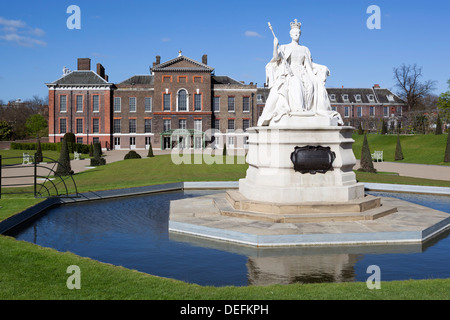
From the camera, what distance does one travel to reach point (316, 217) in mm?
9383

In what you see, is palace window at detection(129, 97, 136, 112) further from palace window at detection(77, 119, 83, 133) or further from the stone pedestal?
the stone pedestal

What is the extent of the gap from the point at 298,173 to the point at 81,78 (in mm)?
57071

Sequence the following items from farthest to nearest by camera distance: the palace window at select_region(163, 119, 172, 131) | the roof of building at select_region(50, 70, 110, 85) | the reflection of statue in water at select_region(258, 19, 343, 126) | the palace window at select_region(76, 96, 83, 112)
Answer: the palace window at select_region(163, 119, 172, 131), the palace window at select_region(76, 96, 83, 112), the roof of building at select_region(50, 70, 110, 85), the reflection of statue in water at select_region(258, 19, 343, 126)

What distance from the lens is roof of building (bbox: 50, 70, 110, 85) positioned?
5969 cm

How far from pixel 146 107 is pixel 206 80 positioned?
34.2ft

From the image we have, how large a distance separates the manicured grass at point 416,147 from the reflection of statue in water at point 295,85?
2658 centimetres

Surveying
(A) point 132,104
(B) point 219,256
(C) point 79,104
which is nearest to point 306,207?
(B) point 219,256

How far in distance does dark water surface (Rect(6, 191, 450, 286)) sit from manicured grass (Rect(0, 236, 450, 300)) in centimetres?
68

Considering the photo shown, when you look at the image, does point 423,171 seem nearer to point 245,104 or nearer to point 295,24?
point 295,24

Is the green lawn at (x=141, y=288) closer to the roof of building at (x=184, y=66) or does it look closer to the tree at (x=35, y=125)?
the roof of building at (x=184, y=66)
